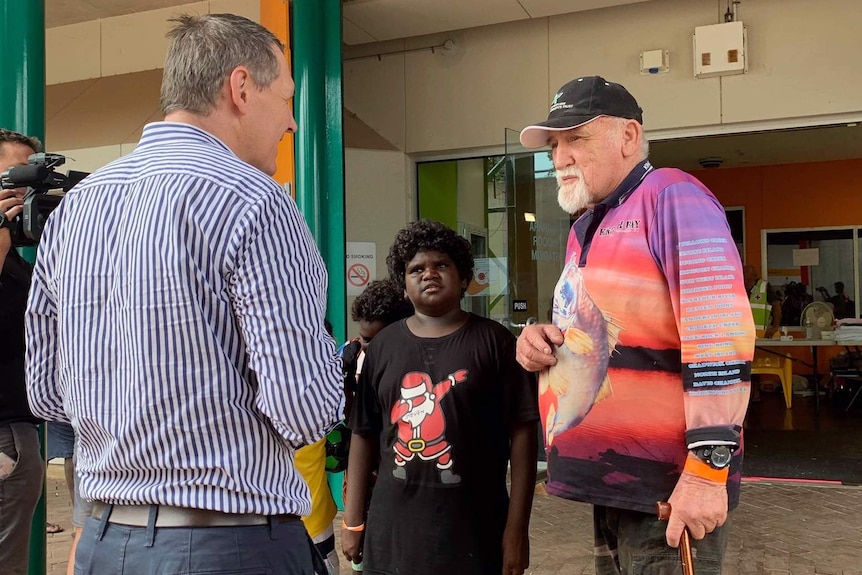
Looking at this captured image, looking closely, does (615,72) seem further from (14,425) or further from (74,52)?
(14,425)

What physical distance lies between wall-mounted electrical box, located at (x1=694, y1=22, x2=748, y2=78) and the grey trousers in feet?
18.6

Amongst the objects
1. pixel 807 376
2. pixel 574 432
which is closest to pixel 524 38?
pixel 574 432

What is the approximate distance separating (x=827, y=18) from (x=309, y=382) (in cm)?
622

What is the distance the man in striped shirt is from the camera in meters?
1.34

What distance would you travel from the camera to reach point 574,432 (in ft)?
6.48

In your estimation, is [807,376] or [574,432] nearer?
[574,432]

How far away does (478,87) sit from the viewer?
23.4ft

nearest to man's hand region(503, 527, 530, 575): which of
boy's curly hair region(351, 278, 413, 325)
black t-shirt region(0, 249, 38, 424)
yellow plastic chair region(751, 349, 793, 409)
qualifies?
boy's curly hair region(351, 278, 413, 325)

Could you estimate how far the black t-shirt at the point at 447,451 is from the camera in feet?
7.75

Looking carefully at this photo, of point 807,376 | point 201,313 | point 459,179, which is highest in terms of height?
point 459,179

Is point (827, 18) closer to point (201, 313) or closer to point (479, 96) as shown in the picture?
point (479, 96)

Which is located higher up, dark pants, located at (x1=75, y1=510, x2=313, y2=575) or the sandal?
dark pants, located at (x1=75, y1=510, x2=313, y2=575)

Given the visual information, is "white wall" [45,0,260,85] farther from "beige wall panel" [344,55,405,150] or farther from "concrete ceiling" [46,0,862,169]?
"beige wall panel" [344,55,405,150]

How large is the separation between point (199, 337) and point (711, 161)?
1114 centimetres
